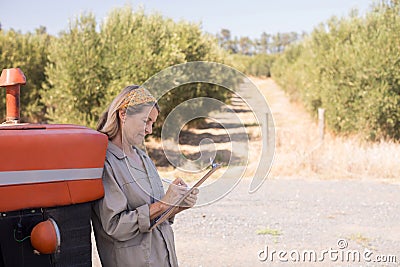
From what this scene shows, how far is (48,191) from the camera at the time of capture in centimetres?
191

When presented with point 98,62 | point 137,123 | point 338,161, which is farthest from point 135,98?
point 98,62

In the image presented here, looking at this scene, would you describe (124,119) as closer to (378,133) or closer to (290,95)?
(378,133)

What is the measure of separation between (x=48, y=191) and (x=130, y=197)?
14.7 inches

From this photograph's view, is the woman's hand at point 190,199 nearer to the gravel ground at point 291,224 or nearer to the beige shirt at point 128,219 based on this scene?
the beige shirt at point 128,219

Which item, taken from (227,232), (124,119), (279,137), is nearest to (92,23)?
(279,137)

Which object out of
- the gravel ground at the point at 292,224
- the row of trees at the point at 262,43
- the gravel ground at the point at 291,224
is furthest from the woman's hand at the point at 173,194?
the row of trees at the point at 262,43

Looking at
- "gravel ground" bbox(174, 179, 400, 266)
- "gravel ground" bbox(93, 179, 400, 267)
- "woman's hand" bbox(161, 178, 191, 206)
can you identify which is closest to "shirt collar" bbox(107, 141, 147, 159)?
"woman's hand" bbox(161, 178, 191, 206)

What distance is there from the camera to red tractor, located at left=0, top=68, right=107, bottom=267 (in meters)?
1.84

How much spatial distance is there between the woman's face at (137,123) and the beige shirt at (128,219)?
0.08 metres

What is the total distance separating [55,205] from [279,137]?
1174 centimetres

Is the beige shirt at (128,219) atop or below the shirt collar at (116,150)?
below

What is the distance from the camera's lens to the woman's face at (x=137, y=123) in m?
2.18

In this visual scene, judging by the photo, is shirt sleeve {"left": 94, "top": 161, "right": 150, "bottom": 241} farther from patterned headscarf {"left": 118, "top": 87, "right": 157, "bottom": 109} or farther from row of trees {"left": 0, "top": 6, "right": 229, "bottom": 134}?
row of trees {"left": 0, "top": 6, "right": 229, "bottom": 134}

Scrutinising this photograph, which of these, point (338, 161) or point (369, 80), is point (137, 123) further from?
point (369, 80)
